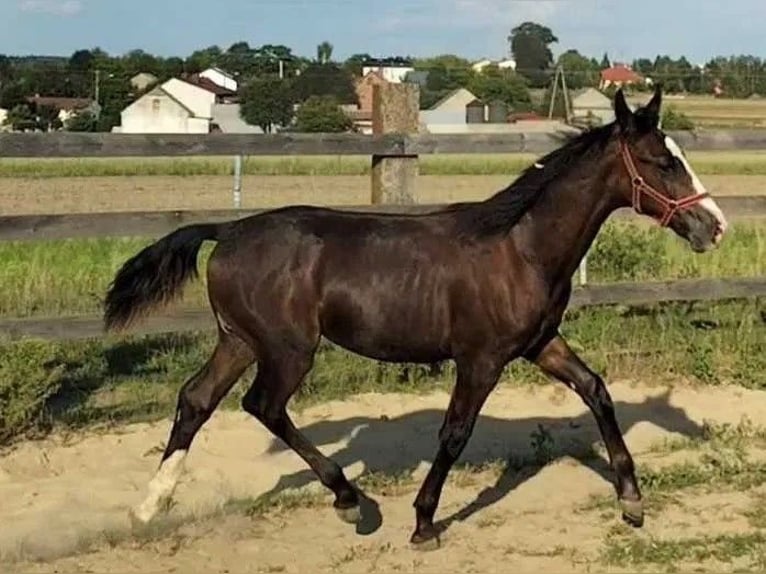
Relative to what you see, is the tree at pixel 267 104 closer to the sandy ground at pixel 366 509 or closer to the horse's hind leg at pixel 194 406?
the sandy ground at pixel 366 509

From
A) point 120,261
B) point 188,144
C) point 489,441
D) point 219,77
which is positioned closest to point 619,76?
point 120,261

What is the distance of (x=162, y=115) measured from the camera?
40688 millimetres

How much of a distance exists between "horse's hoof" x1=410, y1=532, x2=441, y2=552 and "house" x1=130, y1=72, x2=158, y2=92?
36406 millimetres

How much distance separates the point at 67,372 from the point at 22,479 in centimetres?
157

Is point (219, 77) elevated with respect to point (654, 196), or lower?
elevated

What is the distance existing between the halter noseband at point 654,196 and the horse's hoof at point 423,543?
1692mm

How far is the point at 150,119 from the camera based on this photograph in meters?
38.1

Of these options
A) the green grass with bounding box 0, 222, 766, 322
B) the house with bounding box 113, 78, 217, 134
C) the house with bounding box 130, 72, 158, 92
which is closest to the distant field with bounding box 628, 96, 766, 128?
the house with bounding box 113, 78, 217, 134

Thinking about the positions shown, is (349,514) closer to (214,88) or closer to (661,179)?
(661,179)

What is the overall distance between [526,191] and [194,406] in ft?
5.80

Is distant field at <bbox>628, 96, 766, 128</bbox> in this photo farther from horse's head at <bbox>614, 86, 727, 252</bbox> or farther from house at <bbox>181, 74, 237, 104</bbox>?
horse's head at <bbox>614, 86, 727, 252</bbox>

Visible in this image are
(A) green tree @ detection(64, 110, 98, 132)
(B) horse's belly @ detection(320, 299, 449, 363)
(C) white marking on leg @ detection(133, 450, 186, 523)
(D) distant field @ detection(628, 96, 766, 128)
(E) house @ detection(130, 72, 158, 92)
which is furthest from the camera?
(E) house @ detection(130, 72, 158, 92)

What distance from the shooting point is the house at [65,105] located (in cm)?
3322

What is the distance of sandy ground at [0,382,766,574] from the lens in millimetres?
5293
